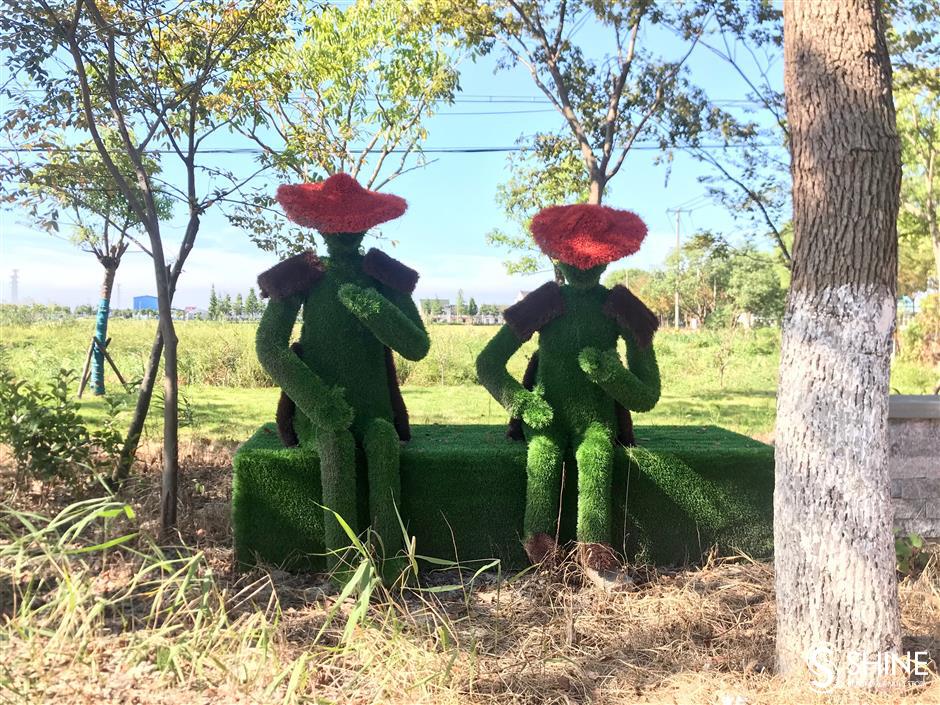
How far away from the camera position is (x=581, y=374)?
329cm

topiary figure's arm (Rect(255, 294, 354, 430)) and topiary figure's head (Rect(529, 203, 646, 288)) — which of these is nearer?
topiary figure's arm (Rect(255, 294, 354, 430))

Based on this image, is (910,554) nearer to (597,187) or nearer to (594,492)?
(594,492)

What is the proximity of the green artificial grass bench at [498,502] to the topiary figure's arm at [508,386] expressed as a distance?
0.73 ft

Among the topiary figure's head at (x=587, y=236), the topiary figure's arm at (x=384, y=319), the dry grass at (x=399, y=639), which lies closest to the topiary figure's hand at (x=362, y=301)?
the topiary figure's arm at (x=384, y=319)

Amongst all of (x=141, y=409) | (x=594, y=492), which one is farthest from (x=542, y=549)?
(x=141, y=409)

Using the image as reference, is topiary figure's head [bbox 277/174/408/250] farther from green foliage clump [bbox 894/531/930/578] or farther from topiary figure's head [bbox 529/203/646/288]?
green foliage clump [bbox 894/531/930/578]

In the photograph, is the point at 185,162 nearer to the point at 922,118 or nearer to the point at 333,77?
the point at 333,77

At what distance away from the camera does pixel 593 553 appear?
3.09 metres

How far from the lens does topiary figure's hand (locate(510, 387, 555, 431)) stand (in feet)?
10.5

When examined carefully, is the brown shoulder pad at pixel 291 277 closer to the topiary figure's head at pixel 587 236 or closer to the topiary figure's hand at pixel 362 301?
the topiary figure's hand at pixel 362 301

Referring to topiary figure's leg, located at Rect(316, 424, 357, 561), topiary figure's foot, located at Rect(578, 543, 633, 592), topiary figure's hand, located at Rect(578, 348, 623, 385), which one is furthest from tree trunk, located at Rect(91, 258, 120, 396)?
topiary figure's foot, located at Rect(578, 543, 633, 592)

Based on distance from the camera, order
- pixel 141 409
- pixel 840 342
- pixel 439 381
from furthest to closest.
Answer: pixel 439 381 < pixel 141 409 < pixel 840 342

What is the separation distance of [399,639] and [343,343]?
1.46 m

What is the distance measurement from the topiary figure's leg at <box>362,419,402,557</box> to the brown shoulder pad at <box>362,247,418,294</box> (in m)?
0.70
